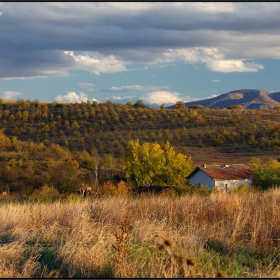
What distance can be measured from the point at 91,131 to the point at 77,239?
7202 centimetres

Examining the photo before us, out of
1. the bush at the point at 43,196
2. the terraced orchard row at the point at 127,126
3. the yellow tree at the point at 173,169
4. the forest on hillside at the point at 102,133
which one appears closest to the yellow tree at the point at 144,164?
the yellow tree at the point at 173,169

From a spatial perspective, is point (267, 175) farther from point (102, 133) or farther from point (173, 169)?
point (102, 133)

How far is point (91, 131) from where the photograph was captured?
79562 mm

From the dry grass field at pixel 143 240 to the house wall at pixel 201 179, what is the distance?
112 feet

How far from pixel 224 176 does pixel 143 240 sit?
126 feet

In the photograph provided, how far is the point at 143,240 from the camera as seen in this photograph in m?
7.90

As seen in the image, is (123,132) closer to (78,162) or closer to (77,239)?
(78,162)

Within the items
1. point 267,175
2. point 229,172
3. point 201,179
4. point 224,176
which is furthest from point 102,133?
point 267,175

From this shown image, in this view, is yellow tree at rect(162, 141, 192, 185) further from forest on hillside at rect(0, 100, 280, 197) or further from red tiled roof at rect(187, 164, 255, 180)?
red tiled roof at rect(187, 164, 255, 180)

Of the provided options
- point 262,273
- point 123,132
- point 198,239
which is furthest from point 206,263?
point 123,132

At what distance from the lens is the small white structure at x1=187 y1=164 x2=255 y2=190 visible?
43903 millimetres

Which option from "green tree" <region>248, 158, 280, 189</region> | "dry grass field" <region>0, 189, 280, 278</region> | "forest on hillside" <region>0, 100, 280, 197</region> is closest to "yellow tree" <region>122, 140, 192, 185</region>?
"forest on hillside" <region>0, 100, 280, 197</region>

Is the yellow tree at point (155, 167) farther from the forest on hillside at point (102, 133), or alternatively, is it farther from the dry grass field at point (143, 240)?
the dry grass field at point (143, 240)

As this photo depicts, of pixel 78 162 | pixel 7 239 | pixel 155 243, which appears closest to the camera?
pixel 155 243
